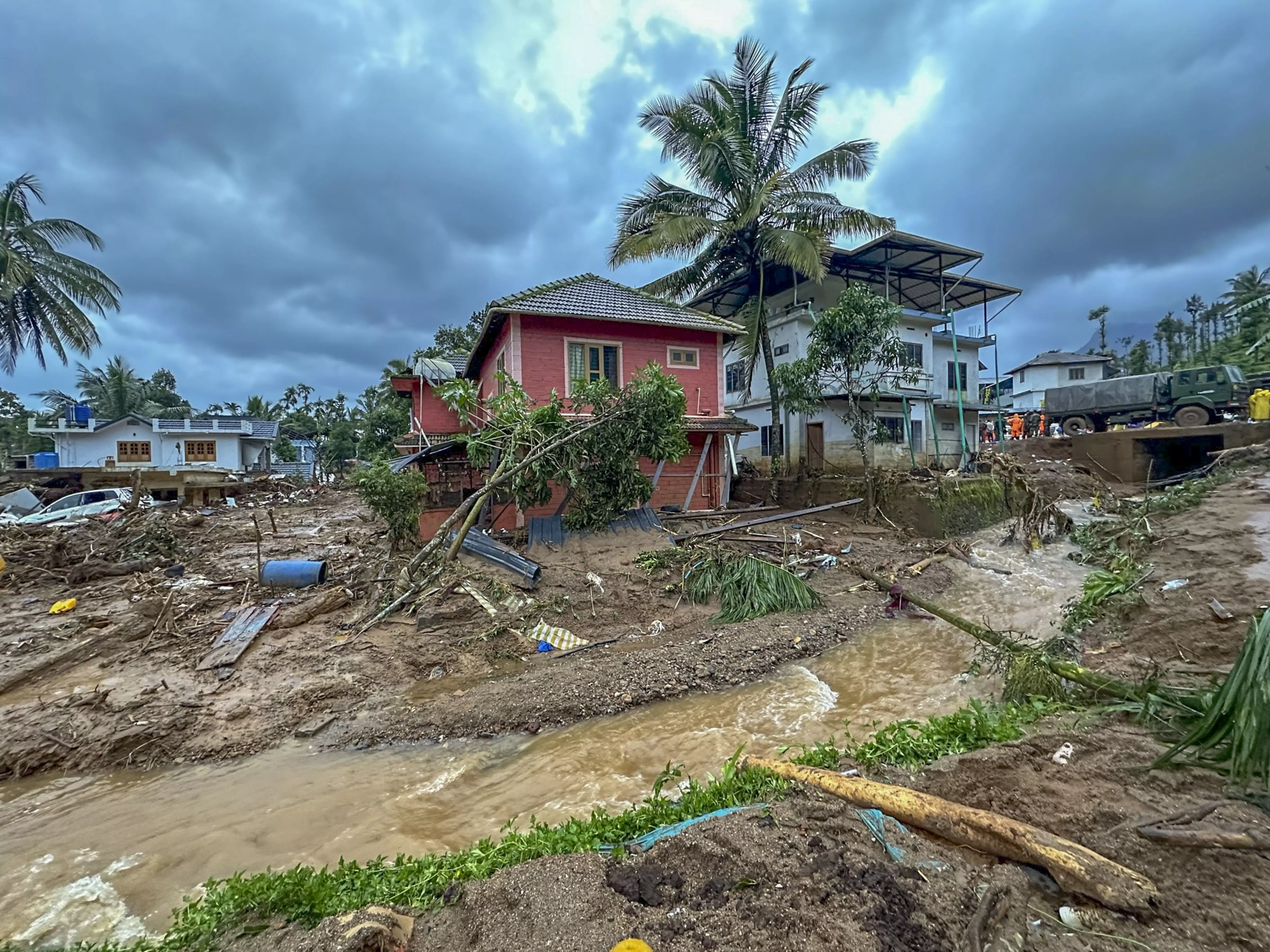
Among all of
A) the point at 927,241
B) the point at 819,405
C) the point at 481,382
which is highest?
the point at 927,241

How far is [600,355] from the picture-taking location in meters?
15.7

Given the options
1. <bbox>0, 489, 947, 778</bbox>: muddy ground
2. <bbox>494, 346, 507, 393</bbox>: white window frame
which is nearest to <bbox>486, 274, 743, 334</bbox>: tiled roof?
<bbox>494, 346, 507, 393</bbox>: white window frame

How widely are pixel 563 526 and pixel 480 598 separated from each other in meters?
3.27

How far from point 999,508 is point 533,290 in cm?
1612

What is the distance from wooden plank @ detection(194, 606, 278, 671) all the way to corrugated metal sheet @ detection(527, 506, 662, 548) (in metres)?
5.06

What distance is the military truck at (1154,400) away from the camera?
20.8 metres

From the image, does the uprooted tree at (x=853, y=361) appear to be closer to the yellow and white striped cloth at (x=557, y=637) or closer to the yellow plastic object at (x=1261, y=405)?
the yellow plastic object at (x=1261, y=405)

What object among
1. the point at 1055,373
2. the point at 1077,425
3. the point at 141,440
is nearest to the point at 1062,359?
the point at 1055,373

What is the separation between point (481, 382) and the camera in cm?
2098

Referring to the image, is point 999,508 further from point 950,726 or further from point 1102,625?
point 950,726

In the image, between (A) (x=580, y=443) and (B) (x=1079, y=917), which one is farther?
(A) (x=580, y=443)

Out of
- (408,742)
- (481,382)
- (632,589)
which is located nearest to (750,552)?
(632,589)

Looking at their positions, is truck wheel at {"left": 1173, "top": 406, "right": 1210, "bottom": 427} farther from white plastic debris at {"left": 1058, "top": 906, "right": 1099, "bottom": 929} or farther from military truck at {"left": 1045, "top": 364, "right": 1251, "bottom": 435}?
white plastic debris at {"left": 1058, "top": 906, "right": 1099, "bottom": 929}

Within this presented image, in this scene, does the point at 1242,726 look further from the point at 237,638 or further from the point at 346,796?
the point at 237,638
